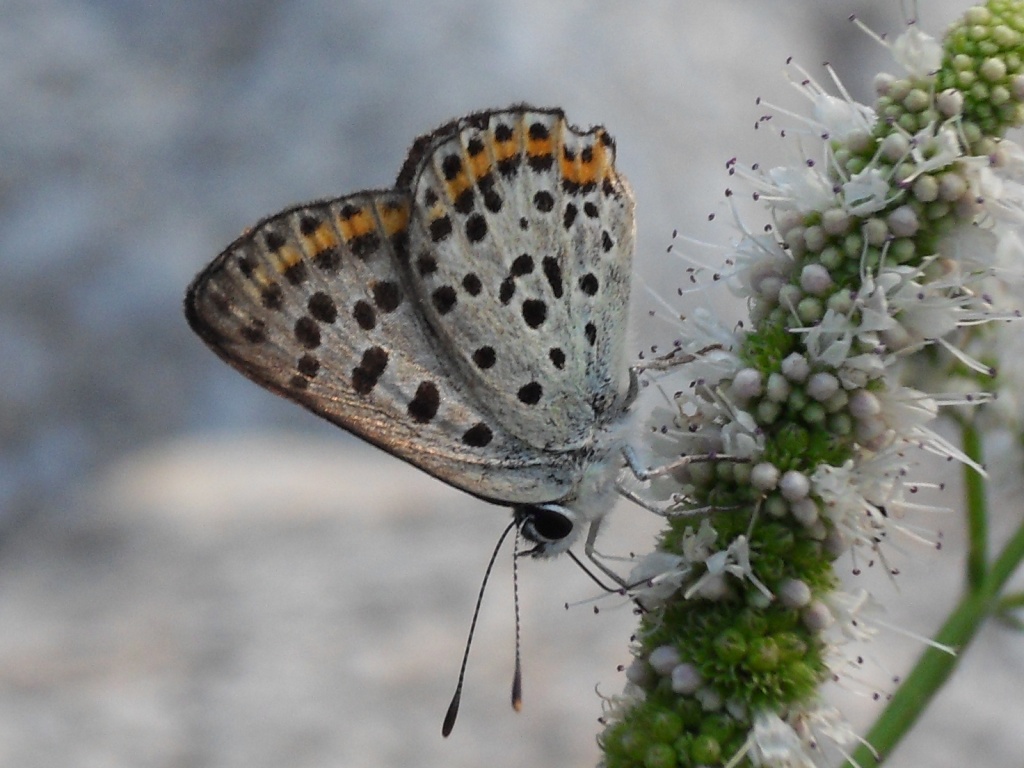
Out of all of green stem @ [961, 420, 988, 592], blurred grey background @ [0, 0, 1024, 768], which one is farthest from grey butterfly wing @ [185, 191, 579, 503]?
blurred grey background @ [0, 0, 1024, 768]

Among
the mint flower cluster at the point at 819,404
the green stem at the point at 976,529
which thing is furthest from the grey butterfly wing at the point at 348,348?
the green stem at the point at 976,529

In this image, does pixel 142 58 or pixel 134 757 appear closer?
pixel 134 757

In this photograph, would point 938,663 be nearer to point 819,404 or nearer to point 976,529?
point 976,529

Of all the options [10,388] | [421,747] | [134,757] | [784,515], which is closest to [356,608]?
[421,747]

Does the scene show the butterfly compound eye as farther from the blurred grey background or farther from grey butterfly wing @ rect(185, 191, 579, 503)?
the blurred grey background

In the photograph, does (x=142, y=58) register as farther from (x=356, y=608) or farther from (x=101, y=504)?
(x=356, y=608)

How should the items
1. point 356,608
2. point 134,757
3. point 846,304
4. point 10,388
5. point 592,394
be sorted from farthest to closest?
1. point 10,388
2. point 356,608
3. point 134,757
4. point 592,394
5. point 846,304
